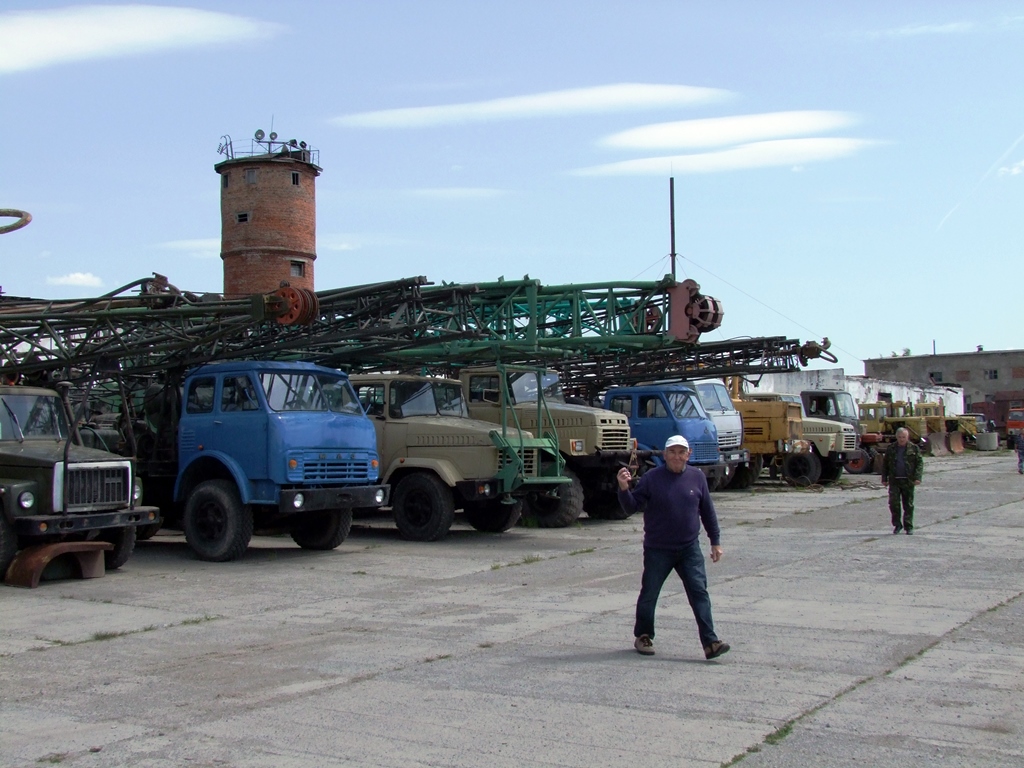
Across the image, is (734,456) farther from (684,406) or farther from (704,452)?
(684,406)

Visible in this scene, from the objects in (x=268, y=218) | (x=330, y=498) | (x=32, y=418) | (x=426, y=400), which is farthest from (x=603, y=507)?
(x=268, y=218)

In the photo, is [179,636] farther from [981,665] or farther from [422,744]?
[981,665]

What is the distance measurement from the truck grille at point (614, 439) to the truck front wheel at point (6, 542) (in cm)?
963

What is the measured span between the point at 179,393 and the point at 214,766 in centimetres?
1083

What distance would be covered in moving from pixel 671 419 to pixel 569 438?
4.36 meters

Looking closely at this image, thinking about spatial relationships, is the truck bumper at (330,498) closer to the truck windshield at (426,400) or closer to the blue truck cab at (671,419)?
the truck windshield at (426,400)

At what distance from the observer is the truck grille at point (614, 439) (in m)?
18.6

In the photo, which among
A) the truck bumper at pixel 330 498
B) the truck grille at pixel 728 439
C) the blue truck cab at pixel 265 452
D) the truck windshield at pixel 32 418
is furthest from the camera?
the truck grille at pixel 728 439

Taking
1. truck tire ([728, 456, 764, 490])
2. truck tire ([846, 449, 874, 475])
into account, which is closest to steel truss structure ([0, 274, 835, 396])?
truck tire ([728, 456, 764, 490])

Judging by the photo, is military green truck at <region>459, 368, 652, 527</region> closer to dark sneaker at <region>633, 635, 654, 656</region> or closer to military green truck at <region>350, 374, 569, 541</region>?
military green truck at <region>350, 374, 569, 541</region>

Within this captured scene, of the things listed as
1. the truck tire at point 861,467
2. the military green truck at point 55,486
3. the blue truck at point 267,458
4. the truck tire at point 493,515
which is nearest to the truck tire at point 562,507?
the truck tire at point 493,515

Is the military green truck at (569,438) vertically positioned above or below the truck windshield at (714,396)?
below

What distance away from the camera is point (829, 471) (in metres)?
29.1

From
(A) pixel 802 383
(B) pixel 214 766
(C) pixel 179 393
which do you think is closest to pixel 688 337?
(C) pixel 179 393
